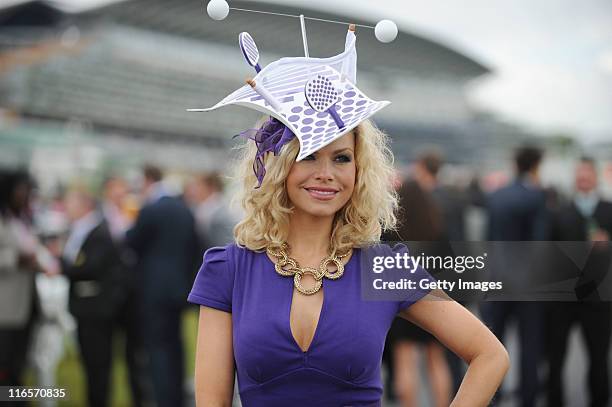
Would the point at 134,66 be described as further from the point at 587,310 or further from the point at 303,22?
the point at 303,22

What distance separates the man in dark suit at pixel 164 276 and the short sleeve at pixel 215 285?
364cm

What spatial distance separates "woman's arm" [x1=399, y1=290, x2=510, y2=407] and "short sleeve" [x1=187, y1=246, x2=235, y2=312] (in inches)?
15.6

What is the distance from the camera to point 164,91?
5688cm

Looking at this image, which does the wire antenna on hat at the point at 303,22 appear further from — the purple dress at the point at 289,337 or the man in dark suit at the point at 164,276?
the man in dark suit at the point at 164,276

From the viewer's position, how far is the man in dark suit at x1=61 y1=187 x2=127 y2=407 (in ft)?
17.0

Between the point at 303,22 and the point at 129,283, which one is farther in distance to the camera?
the point at 129,283

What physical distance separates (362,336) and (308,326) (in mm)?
115

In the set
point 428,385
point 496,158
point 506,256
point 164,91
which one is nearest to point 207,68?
point 164,91

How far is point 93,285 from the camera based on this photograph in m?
5.22

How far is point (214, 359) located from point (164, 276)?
12.0 feet

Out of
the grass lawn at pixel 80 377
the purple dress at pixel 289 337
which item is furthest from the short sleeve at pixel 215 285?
the grass lawn at pixel 80 377

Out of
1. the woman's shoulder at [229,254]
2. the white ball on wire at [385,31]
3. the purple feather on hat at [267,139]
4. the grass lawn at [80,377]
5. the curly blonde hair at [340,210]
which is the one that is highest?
the white ball on wire at [385,31]

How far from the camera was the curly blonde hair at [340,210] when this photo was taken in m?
1.79

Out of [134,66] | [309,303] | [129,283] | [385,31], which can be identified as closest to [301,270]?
[309,303]
